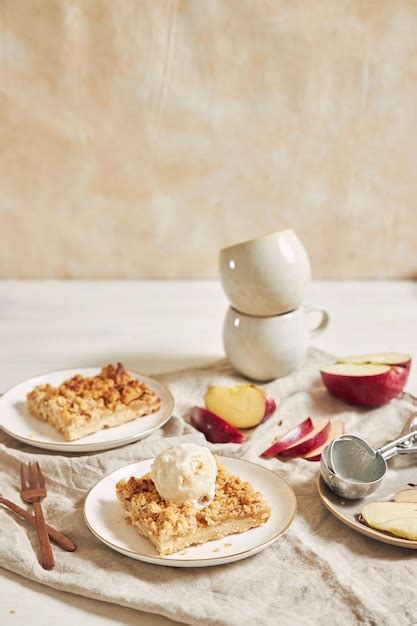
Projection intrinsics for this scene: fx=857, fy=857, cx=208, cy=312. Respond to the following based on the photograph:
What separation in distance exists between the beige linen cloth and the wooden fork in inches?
Answer: 0.5

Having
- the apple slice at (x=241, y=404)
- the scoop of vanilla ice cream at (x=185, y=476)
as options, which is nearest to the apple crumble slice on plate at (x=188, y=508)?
the scoop of vanilla ice cream at (x=185, y=476)

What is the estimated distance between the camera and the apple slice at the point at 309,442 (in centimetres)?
138

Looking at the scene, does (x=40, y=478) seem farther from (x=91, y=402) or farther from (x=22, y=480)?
(x=91, y=402)

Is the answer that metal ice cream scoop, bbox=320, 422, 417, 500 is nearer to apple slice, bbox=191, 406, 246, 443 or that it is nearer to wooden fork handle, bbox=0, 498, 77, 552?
apple slice, bbox=191, 406, 246, 443

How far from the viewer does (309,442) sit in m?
1.39

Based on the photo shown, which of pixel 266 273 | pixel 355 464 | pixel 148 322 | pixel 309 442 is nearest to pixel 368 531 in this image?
pixel 355 464

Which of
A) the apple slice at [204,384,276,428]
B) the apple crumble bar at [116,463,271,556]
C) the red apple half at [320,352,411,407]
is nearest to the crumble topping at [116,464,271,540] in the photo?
the apple crumble bar at [116,463,271,556]

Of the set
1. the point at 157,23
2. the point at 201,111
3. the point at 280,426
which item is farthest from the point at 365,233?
the point at 280,426

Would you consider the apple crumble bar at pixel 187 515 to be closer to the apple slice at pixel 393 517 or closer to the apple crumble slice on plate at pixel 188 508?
the apple crumble slice on plate at pixel 188 508

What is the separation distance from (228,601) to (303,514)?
230 millimetres

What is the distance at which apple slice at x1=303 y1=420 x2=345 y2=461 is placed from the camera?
1382 millimetres

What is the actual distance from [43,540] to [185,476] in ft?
0.67

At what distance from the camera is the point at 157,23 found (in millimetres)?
2174

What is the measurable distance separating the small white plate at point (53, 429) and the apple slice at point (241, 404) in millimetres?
79
